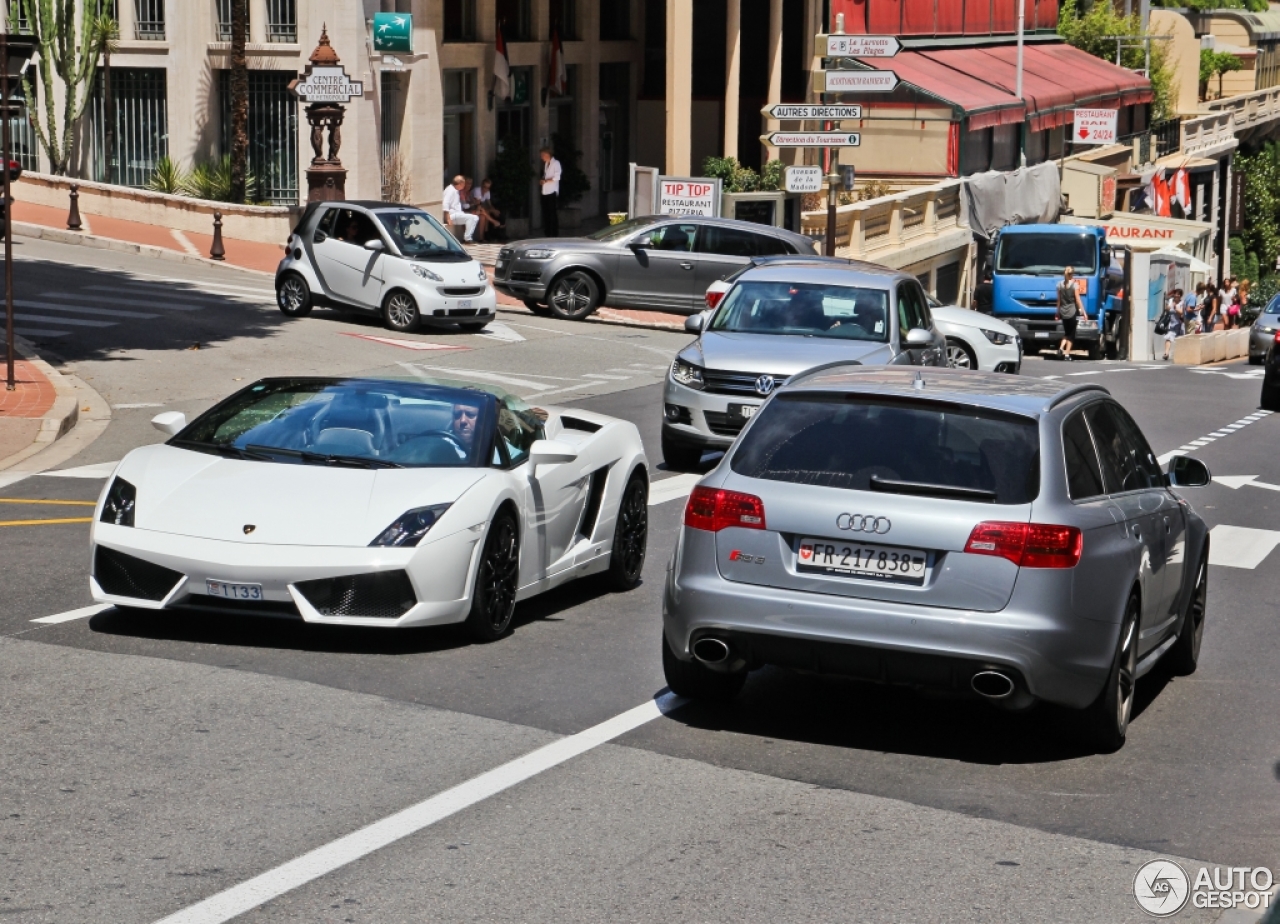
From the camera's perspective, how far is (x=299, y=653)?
9.36 m

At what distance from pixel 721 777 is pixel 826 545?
1.02 meters

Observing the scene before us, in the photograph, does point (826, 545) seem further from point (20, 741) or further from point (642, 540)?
point (642, 540)

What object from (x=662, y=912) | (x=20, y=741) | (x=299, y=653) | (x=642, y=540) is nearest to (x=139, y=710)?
(x=20, y=741)

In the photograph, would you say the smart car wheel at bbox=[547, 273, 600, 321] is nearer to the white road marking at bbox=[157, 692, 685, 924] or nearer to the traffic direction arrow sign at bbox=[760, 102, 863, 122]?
the traffic direction arrow sign at bbox=[760, 102, 863, 122]

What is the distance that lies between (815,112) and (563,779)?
958 inches

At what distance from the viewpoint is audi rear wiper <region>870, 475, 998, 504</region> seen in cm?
784

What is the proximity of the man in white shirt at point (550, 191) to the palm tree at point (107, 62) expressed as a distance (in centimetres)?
837

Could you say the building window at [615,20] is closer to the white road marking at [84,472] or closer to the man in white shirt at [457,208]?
the man in white shirt at [457,208]

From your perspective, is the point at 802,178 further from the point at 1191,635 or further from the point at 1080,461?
the point at 1080,461

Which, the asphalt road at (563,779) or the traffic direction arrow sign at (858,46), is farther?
the traffic direction arrow sign at (858,46)

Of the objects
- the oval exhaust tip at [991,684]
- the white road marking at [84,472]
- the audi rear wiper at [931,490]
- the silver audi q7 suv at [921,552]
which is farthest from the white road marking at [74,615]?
the white road marking at [84,472]

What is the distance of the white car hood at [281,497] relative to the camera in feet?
30.6

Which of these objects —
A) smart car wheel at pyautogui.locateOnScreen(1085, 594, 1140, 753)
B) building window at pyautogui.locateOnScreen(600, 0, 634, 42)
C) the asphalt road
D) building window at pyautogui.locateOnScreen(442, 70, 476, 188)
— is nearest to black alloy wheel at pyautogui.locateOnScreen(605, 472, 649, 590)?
the asphalt road

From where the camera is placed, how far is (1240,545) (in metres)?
14.6
